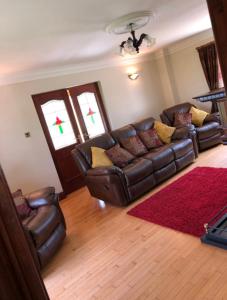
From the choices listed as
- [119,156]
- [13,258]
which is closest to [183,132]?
[119,156]

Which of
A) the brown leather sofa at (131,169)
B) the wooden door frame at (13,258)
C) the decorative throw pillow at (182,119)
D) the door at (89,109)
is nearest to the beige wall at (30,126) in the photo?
the door at (89,109)

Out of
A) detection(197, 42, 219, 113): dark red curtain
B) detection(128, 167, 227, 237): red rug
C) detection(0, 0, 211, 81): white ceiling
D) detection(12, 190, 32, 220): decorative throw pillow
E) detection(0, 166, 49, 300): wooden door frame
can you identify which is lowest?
detection(128, 167, 227, 237): red rug

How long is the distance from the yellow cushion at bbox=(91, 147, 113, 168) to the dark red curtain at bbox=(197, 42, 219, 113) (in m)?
3.05

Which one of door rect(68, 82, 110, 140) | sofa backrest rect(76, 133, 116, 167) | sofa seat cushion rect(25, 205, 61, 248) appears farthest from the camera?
door rect(68, 82, 110, 140)

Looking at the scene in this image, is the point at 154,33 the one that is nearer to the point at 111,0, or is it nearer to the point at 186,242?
the point at 111,0

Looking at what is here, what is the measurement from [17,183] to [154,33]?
3388 mm

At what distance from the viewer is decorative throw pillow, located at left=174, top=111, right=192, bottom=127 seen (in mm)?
5375

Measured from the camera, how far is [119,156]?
418 centimetres

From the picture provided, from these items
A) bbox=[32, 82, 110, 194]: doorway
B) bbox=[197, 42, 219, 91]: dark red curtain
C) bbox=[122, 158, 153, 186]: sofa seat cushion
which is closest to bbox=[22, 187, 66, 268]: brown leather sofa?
bbox=[122, 158, 153, 186]: sofa seat cushion

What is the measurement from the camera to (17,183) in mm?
4348

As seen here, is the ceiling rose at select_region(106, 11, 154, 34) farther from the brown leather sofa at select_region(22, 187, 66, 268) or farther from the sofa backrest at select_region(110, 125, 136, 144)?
the brown leather sofa at select_region(22, 187, 66, 268)

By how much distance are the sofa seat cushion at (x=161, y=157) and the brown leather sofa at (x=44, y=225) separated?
1.63 metres

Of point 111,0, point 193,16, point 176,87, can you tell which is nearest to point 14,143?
point 111,0

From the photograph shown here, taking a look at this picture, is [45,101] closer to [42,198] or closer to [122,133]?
[122,133]
